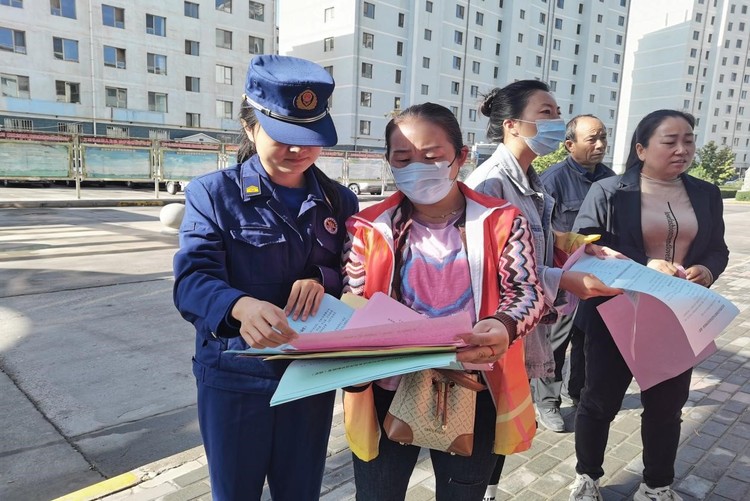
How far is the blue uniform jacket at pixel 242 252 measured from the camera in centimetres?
145

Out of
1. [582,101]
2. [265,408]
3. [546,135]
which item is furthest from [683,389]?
[582,101]

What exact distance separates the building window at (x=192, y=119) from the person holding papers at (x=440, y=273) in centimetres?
3483

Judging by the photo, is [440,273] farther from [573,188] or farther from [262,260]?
[573,188]

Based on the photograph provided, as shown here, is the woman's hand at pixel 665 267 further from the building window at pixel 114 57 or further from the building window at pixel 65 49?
the building window at pixel 114 57

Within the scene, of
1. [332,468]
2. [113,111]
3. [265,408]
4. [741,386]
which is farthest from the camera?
[113,111]

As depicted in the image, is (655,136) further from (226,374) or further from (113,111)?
(113,111)

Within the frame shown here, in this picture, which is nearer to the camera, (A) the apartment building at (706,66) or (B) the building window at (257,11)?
(B) the building window at (257,11)

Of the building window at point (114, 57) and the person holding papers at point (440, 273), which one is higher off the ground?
the building window at point (114, 57)

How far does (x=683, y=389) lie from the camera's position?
2467 mm

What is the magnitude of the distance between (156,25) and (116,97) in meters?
5.23

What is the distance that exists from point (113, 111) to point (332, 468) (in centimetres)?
3306

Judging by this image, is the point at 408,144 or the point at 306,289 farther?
the point at 408,144

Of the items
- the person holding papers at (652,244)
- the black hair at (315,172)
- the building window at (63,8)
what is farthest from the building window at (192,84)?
the black hair at (315,172)

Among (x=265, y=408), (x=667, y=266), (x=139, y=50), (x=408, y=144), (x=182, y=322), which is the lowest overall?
(x=182, y=322)
